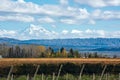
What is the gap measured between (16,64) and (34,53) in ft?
290

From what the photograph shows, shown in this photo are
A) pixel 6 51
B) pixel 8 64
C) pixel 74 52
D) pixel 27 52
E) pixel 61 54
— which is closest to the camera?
pixel 8 64

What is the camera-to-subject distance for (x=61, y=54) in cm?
12088

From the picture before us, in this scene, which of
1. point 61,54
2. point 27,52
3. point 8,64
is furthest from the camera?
point 27,52

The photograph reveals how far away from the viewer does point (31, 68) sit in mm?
66000

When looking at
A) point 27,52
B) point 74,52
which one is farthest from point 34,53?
point 74,52

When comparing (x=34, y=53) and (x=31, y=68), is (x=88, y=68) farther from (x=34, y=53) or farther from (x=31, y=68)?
(x=34, y=53)

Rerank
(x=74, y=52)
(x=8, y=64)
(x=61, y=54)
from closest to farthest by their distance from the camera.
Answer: (x=8, y=64) → (x=61, y=54) → (x=74, y=52)

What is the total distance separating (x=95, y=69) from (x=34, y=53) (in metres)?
92.0

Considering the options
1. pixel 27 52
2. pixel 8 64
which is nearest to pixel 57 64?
pixel 8 64

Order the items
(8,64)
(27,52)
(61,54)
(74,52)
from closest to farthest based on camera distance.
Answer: (8,64)
(61,54)
(74,52)
(27,52)

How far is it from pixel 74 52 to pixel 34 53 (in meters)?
28.1

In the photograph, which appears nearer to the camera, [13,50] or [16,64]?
[16,64]

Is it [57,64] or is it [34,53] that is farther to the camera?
[34,53]

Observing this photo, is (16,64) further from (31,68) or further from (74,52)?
(74,52)
